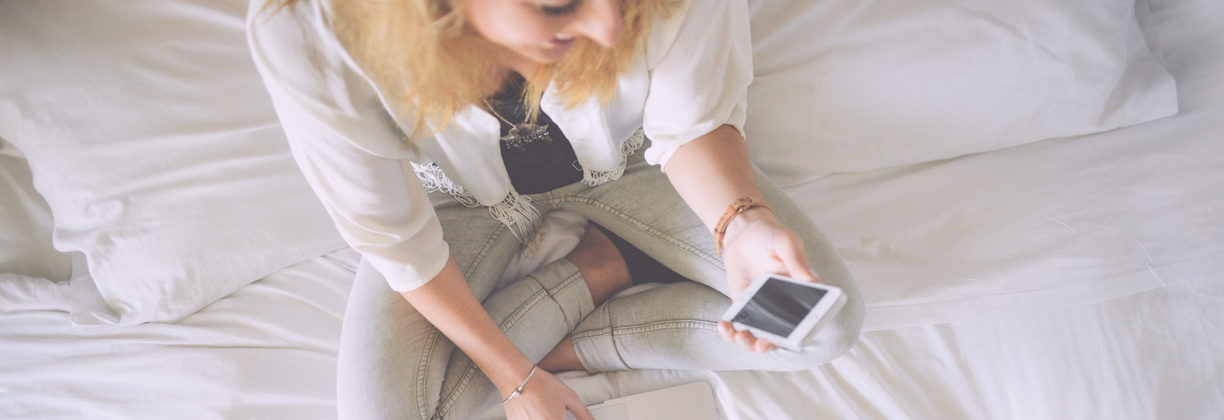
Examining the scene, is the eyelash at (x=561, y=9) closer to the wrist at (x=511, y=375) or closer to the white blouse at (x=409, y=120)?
the white blouse at (x=409, y=120)

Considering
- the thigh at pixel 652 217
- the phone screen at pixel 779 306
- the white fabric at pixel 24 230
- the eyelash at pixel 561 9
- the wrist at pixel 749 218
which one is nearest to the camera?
the eyelash at pixel 561 9

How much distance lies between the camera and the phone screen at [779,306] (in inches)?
25.6

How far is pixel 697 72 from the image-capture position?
73cm

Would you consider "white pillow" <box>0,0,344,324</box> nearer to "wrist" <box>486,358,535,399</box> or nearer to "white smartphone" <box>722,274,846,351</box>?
"wrist" <box>486,358,535,399</box>

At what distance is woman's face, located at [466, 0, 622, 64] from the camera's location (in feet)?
1.80

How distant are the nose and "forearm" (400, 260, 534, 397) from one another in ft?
1.15

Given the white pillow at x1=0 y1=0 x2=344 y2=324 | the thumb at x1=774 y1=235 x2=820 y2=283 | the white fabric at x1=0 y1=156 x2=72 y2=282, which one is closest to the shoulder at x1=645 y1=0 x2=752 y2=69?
the thumb at x1=774 y1=235 x2=820 y2=283

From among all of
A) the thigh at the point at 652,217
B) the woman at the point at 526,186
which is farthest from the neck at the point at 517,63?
the thigh at the point at 652,217

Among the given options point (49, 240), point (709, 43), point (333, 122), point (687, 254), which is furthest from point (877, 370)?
point (49, 240)

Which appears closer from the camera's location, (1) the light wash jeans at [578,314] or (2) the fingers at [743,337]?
(2) the fingers at [743,337]

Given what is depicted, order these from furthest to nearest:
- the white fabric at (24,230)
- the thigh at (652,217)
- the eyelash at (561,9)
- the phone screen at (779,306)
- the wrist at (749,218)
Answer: the white fabric at (24,230) → the thigh at (652,217) → the wrist at (749,218) → the phone screen at (779,306) → the eyelash at (561,9)

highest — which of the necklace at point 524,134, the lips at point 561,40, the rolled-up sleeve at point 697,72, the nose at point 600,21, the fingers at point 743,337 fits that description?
the nose at point 600,21

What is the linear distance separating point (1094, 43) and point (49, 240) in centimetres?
152

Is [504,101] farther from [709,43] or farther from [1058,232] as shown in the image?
[1058,232]
